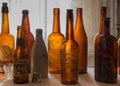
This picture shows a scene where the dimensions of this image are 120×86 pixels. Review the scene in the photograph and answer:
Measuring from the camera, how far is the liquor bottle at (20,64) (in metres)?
0.78

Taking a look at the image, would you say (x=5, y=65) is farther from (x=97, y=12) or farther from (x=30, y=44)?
(x=97, y=12)

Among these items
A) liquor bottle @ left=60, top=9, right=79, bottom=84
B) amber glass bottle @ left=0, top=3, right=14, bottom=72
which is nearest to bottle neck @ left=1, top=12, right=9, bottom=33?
amber glass bottle @ left=0, top=3, right=14, bottom=72

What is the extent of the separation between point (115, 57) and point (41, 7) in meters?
0.62

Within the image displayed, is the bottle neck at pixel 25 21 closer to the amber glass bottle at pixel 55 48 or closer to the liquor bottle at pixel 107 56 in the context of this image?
the amber glass bottle at pixel 55 48

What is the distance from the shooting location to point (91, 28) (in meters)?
1.32

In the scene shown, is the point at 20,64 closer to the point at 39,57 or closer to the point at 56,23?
the point at 39,57

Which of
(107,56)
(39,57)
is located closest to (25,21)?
(39,57)

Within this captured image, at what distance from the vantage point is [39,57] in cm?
84

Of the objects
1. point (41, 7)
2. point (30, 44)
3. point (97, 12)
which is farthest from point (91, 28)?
point (30, 44)

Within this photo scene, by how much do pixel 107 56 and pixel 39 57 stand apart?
0.25 meters

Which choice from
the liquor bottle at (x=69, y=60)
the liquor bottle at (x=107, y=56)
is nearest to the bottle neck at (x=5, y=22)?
the liquor bottle at (x=69, y=60)

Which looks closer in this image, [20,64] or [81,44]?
[20,64]

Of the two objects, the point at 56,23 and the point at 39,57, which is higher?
the point at 56,23

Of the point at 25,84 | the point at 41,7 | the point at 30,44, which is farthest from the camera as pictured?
the point at 41,7
